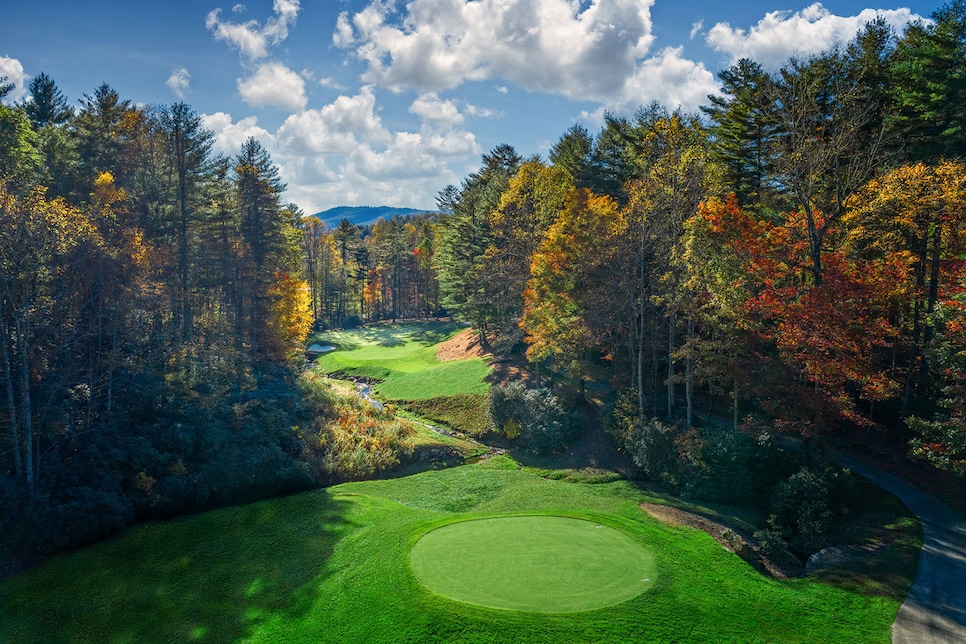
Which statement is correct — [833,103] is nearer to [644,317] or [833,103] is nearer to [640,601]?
[644,317]

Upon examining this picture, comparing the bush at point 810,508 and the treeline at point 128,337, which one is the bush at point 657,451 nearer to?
the bush at point 810,508

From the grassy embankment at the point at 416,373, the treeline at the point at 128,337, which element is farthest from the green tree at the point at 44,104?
the grassy embankment at the point at 416,373

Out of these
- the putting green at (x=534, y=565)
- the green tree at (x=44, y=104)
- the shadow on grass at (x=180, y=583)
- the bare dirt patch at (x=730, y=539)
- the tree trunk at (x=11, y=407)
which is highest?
the green tree at (x=44, y=104)

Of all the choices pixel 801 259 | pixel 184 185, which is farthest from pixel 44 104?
pixel 801 259

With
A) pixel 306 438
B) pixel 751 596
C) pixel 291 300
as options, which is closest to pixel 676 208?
pixel 751 596

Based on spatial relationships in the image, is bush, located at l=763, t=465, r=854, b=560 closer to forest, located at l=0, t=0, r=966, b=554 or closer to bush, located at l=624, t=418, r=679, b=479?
forest, located at l=0, t=0, r=966, b=554

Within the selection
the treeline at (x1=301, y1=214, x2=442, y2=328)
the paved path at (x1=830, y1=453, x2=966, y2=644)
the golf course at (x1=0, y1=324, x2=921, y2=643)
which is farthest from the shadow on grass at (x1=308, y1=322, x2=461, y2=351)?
the paved path at (x1=830, y1=453, x2=966, y2=644)
